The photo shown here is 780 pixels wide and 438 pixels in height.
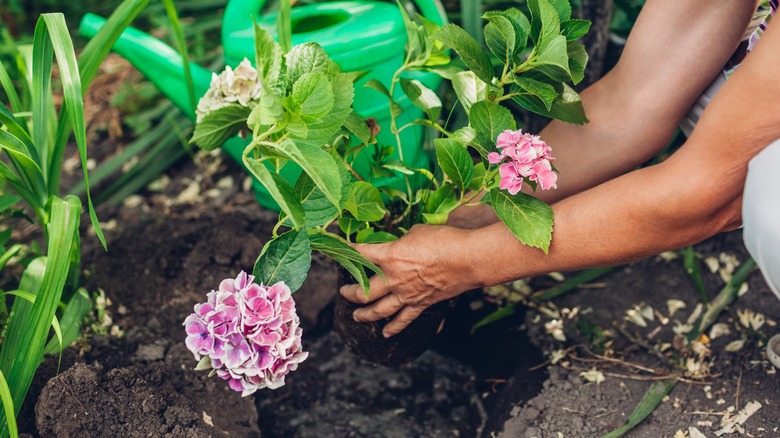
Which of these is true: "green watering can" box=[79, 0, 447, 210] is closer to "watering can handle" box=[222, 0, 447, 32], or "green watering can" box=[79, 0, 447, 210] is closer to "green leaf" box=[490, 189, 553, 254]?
"watering can handle" box=[222, 0, 447, 32]

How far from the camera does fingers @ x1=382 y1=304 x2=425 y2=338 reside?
4.43 ft

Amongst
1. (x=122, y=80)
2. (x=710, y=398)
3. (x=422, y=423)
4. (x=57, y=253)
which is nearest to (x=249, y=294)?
(x=57, y=253)

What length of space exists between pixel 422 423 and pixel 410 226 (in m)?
0.44

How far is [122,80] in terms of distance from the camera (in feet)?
8.34

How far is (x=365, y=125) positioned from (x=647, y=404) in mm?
744

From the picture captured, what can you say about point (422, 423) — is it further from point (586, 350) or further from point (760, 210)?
point (760, 210)

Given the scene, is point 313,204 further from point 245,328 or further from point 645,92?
point 645,92

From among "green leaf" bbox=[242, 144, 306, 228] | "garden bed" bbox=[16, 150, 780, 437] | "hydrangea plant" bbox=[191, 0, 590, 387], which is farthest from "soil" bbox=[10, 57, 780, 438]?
"green leaf" bbox=[242, 144, 306, 228]

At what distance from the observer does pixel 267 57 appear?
1.00 m

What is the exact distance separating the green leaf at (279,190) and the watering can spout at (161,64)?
0.66m

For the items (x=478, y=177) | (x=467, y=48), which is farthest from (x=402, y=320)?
(x=467, y=48)

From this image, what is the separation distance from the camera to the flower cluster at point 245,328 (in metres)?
1.04

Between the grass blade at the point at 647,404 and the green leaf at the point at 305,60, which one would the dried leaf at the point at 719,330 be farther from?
the green leaf at the point at 305,60

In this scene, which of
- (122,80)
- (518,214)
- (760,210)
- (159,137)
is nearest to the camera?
(760,210)
